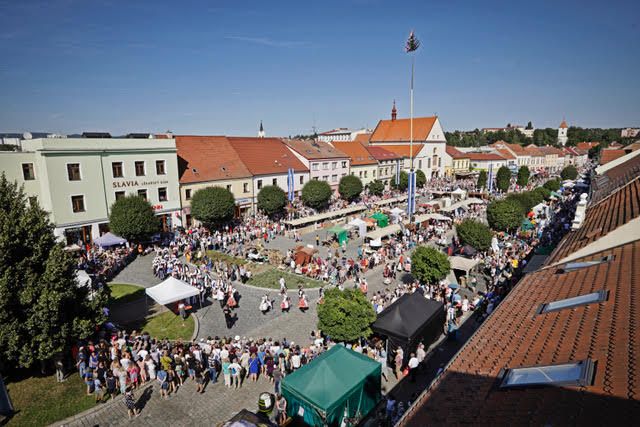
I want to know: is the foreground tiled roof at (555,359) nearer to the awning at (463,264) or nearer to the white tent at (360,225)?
the awning at (463,264)

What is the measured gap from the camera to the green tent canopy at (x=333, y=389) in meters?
10.0

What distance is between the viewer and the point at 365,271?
975 inches

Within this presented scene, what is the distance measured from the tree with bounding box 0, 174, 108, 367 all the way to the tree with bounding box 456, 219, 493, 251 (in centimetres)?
2127

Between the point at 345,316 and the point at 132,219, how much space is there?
1940 centimetres

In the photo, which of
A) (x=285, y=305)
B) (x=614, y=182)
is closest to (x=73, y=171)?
(x=285, y=305)

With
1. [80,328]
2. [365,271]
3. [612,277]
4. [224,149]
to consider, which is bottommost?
[365,271]

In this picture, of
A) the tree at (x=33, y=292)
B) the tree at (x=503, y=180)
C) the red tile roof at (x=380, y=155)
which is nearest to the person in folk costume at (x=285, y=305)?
the tree at (x=33, y=292)

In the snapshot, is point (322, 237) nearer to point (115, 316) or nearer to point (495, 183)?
point (115, 316)

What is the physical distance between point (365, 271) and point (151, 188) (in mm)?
20409

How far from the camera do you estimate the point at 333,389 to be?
1025cm

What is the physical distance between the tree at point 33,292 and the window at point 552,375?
13210 mm

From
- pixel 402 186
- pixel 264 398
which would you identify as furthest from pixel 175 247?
pixel 402 186

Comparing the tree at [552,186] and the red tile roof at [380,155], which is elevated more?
the red tile roof at [380,155]

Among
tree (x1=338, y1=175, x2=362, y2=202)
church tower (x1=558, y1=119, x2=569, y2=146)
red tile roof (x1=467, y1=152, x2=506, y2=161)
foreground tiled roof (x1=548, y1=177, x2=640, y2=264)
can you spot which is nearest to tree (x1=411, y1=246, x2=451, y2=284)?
foreground tiled roof (x1=548, y1=177, x2=640, y2=264)
